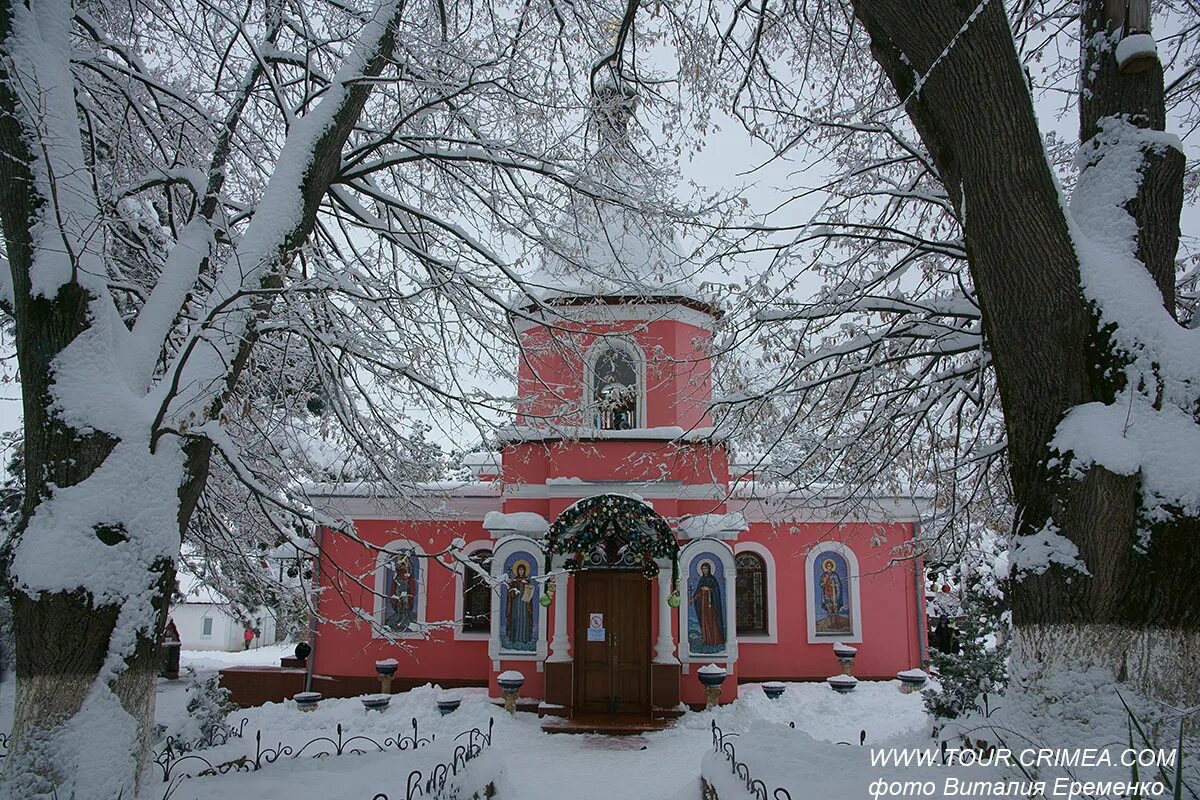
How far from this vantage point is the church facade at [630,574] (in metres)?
12.6

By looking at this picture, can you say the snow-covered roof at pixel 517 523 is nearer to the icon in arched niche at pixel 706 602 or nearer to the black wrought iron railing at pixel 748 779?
the icon in arched niche at pixel 706 602

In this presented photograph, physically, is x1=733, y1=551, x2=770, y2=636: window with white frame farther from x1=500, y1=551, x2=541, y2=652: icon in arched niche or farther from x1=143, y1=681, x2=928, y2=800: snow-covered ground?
x1=500, y1=551, x2=541, y2=652: icon in arched niche

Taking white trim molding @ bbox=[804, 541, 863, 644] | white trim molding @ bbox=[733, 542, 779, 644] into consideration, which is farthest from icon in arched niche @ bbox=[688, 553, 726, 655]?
white trim molding @ bbox=[804, 541, 863, 644]

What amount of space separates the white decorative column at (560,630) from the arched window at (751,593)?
430cm

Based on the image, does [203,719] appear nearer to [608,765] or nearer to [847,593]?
[608,765]

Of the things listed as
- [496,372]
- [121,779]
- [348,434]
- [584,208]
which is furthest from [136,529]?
[584,208]

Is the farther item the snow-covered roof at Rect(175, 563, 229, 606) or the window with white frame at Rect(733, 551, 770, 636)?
the window with white frame at Rect(733, 551, 770, 636)

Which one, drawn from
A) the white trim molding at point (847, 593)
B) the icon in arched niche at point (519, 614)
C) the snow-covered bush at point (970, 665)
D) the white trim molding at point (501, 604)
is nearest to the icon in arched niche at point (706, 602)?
the white trim molding at point (501, 604)

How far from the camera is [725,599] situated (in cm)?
1371

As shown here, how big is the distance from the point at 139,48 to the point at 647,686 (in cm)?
1115

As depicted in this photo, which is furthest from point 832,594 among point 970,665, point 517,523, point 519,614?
point 517,523

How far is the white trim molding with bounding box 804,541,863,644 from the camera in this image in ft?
51.9

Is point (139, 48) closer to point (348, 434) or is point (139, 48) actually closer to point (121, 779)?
point (348, 434)

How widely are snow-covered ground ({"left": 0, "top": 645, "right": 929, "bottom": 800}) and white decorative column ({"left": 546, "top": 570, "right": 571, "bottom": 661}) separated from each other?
107cm
